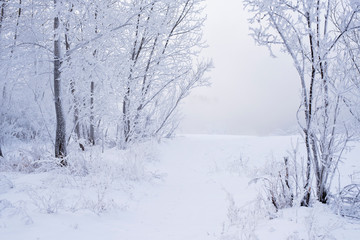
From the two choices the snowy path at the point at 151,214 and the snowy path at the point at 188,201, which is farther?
the snowy path at the point at 188,201

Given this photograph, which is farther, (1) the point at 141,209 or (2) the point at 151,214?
(1) the point at 141,209

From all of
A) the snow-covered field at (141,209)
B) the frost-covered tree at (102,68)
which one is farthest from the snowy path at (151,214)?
the frost-covered tree at (102,68)

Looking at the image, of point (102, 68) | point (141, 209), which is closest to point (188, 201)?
point (141, 209)

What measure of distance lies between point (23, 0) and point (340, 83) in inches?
333

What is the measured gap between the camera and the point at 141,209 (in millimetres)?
3322

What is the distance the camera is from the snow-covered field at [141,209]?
2102mm

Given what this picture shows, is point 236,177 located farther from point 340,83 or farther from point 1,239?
point 1,239

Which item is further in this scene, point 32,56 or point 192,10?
point 192,10

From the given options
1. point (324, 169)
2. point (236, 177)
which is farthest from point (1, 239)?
point (236, 177)

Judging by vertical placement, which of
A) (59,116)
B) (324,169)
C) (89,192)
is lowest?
(89,192)

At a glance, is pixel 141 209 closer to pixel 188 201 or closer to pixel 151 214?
pixel 151 214

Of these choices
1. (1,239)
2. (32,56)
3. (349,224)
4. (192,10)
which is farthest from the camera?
(192,10)

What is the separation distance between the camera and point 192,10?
8.62 m

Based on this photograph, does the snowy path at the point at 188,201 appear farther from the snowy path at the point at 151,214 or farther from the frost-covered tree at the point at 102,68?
the frost-covered tree at the point at 102,68
